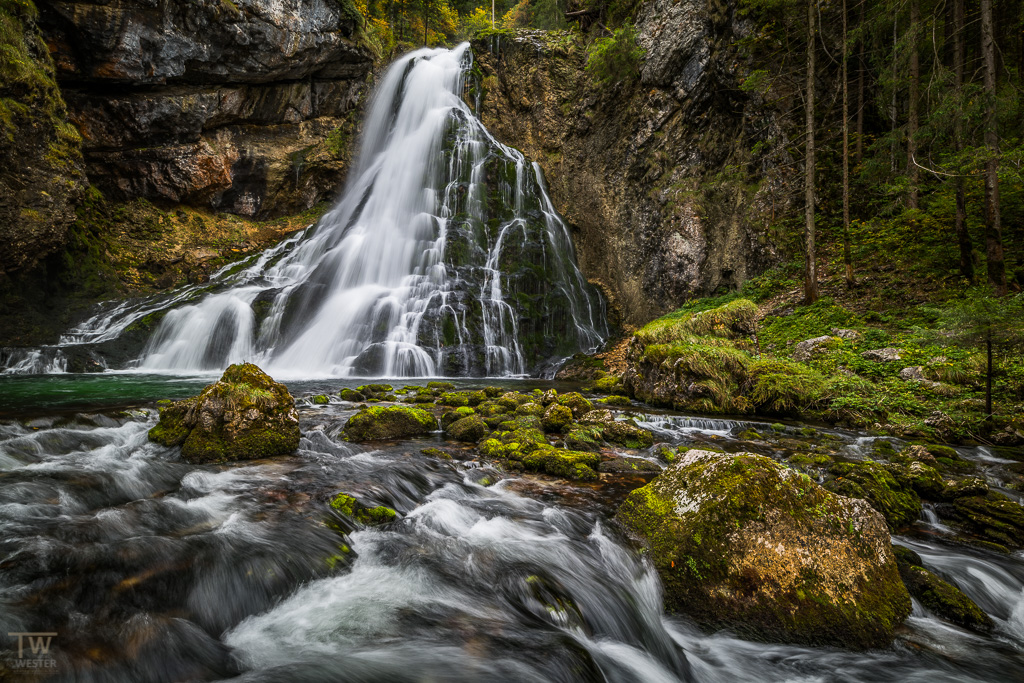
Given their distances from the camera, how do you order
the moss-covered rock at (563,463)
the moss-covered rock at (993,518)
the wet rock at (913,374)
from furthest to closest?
the wet rock at (913,374) < the moss-covered rock at (563,463) < the moss-covered rock at (993,518)

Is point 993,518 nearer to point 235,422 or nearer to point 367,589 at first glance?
point 367,589

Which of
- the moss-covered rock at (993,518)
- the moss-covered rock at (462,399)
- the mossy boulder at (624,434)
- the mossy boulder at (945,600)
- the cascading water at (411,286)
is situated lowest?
the mossy boulder at (945,600)

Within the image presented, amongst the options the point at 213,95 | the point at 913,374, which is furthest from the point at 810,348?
the point at 213,95

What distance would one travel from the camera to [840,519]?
2963 mm

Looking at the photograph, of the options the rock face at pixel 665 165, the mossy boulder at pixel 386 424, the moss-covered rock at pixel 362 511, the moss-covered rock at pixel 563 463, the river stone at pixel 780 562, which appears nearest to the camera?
the river stone at pixel 780 562

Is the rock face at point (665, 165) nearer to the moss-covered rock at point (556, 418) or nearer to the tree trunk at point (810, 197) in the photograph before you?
the tree trunk at point (810, 197)

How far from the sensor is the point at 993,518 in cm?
411

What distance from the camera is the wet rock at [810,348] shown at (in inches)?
384

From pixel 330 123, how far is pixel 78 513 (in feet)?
80.4

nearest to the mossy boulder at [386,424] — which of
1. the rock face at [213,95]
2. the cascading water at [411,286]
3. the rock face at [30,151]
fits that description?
the cascading water at [411,286]

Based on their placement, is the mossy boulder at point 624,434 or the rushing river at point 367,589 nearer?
the rushing river at point 367,589

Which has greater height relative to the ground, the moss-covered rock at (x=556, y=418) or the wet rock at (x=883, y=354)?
the wet rock at (x=883, y=354)

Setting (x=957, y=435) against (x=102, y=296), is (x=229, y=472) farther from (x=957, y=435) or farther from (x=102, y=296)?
(x=102, y=296)

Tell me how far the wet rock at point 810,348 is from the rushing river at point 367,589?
21.4 feet
